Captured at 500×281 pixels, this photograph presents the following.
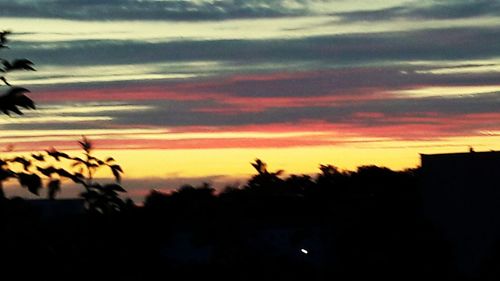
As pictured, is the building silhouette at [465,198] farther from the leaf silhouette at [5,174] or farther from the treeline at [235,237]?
the leaf silhouette at [5,174]

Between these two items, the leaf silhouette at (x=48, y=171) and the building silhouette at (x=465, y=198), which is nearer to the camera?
the leaf silhouette at (x=48, y=171)

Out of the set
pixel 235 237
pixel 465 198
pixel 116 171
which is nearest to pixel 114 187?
pixel 116 171

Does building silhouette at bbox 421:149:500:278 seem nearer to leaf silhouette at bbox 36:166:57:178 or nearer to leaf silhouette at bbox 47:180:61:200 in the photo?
leaf silhouette at bbox 36:166:57:178

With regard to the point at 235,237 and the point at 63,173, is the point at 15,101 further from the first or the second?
the point at 235,237

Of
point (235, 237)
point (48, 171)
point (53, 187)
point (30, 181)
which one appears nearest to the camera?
point (53, 187)

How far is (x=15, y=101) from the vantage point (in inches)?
220

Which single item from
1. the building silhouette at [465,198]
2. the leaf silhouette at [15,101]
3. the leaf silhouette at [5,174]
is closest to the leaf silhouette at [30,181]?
the leaf silhouette at [5,174]

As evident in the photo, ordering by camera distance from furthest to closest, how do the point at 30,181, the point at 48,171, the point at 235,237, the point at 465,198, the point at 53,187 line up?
the point at 465,198 → the point at 235,237 → the point at 48,171 → the point at 30,181 → the point at 53,187

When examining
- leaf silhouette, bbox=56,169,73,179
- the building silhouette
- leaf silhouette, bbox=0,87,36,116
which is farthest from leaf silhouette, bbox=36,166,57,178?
the building silhouette

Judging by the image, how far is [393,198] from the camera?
26938 mm

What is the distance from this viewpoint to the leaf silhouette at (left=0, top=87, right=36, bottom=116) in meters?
5.55

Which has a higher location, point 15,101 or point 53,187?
point 15,101

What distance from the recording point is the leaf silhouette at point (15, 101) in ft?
18.2

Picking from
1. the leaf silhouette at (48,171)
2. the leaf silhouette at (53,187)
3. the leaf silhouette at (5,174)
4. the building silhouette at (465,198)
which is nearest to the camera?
the leaf silhouette at (53,187)
